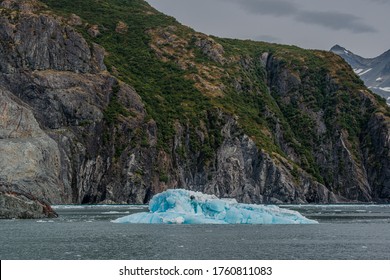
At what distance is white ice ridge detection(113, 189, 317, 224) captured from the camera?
97.8m

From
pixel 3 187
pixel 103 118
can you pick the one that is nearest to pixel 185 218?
pixel 3 187

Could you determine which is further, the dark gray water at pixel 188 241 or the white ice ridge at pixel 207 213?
the white ice ridge at pixel 207 213

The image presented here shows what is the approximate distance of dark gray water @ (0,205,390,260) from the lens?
58.0 metres

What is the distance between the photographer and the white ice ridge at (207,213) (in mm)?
97812

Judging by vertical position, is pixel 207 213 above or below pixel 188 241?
below

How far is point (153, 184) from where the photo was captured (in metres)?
192

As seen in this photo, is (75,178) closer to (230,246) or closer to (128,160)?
(128,160)

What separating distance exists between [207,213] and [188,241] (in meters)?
32.3

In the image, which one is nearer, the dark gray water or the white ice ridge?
the dark gray water

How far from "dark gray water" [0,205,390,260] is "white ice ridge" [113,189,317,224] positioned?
5.10 meters

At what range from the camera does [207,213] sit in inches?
3971

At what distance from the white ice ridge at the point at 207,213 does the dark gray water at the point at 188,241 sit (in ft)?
16.7

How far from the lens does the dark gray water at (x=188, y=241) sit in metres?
58.0

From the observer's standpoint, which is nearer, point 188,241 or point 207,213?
point 188,241
